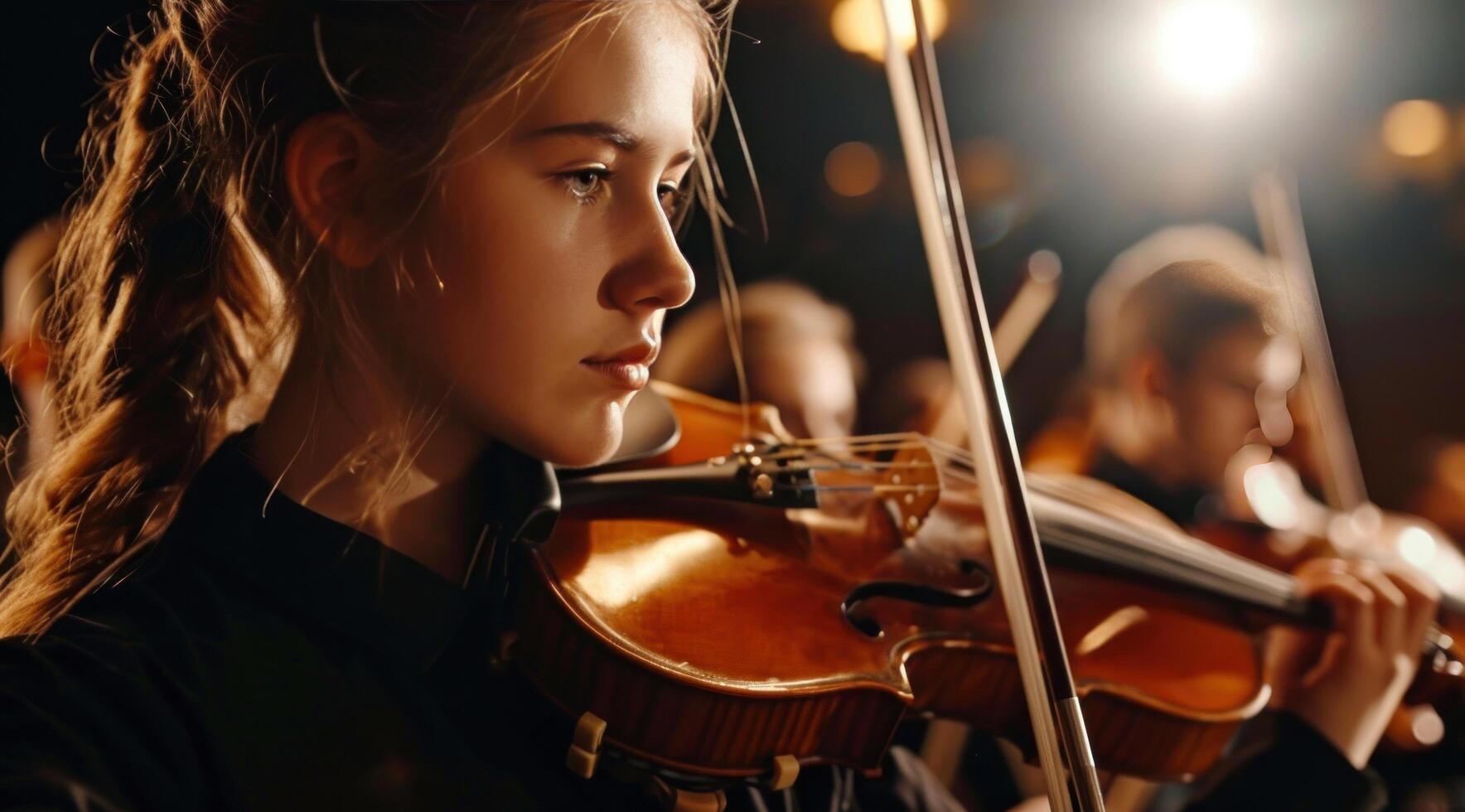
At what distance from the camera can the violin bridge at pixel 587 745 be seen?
0.53m

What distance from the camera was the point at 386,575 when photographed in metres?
0.58

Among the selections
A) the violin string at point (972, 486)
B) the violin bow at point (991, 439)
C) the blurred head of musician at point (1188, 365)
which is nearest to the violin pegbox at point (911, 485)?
the violin string at point (972, 486)

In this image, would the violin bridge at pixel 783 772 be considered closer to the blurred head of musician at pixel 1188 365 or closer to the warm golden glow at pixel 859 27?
the warm golden glow at pixel 859 27

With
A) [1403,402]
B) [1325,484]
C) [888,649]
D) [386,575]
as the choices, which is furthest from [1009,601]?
[1403,402]

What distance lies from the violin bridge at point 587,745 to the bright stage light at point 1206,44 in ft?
4.01

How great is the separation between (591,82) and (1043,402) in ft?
5.21

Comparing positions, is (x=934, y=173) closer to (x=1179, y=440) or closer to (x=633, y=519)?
(x=633, y=519)

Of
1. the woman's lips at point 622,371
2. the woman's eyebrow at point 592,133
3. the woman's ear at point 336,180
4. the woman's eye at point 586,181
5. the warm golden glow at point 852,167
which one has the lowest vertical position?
the woman's lips at point 622,371

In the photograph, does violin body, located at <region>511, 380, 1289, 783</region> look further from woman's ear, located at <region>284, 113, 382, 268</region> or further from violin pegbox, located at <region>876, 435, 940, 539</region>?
woman's ear, located at <region>284, 113, 382, 268</region>

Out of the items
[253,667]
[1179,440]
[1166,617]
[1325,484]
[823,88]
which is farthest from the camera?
[1179,440]

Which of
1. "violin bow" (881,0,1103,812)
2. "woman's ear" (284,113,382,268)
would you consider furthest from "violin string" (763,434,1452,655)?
"woman's ear" (284,113,382,268)

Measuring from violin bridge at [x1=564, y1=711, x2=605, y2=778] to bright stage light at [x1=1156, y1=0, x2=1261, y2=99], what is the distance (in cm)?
122

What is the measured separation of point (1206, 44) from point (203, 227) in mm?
1299

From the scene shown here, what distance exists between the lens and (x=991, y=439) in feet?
2.11
